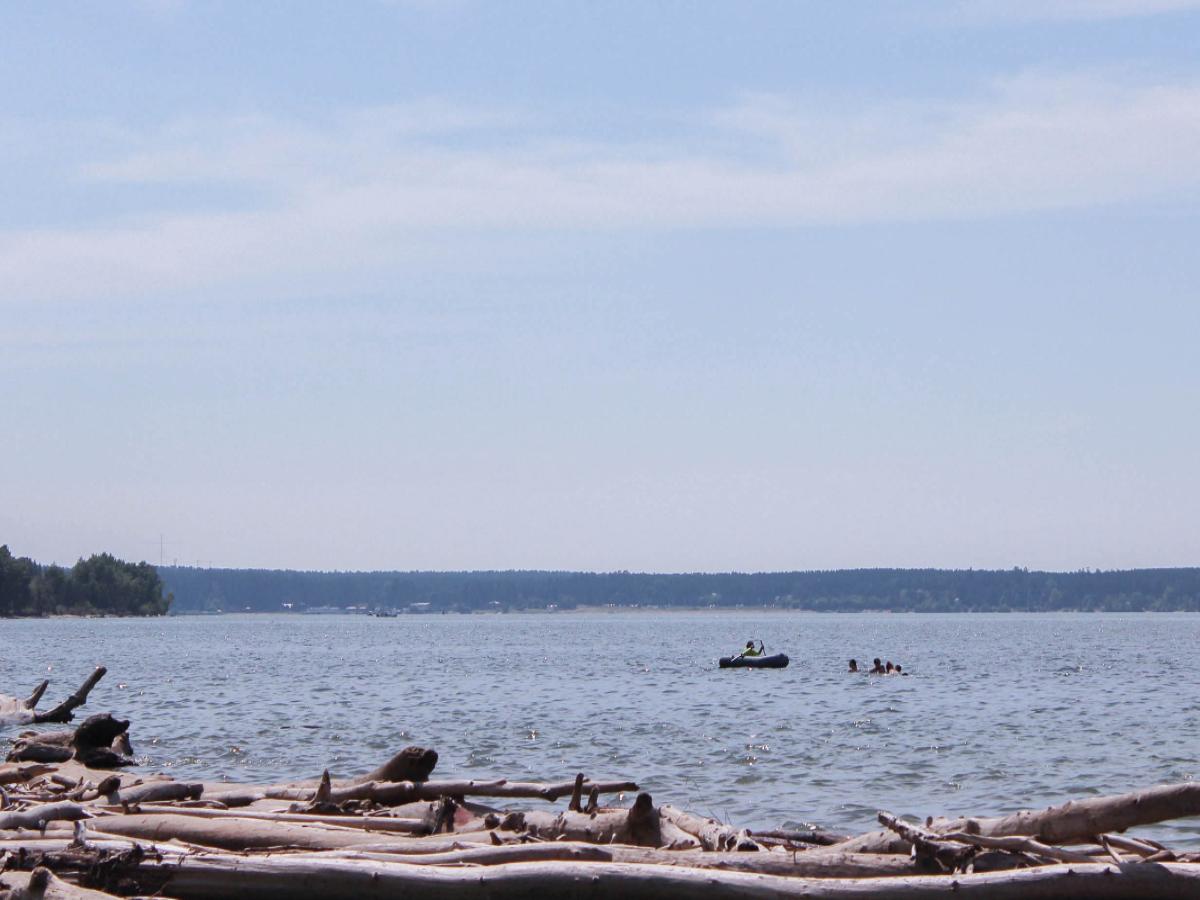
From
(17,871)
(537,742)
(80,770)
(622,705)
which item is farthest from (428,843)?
(622,705)

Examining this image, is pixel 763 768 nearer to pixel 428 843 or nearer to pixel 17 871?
pixel 428 843

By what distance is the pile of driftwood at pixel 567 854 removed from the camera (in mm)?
10852

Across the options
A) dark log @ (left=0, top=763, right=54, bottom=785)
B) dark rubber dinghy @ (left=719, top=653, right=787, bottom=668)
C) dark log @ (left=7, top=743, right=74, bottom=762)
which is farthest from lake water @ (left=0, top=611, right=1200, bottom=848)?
dark log @ (left=0, top=763, right=54, bottom=785)

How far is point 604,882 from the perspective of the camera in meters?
11.1

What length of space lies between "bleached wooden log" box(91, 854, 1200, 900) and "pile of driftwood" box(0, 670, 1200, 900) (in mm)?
10

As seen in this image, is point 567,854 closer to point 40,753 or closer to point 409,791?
point 409,791

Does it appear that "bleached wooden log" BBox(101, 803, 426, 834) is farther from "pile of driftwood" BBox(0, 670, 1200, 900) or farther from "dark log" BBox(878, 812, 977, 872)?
"dark log" BBox(878, 812, 977, 872)

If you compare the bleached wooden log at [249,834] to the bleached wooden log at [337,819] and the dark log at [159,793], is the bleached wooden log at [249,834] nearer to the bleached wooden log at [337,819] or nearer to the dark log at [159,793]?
the bleached wooden log at [337,819]

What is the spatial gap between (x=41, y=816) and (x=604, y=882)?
588cm

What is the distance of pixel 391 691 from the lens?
56812mm

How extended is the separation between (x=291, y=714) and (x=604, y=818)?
30939 mm

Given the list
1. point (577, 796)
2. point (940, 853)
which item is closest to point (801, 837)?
point (940, 853)

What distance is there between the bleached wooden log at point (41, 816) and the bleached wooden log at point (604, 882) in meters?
2.67

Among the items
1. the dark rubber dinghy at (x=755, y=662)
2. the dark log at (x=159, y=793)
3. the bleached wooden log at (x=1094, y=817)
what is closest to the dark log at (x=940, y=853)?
the bleached wooden log at (x=1094, y=817)
